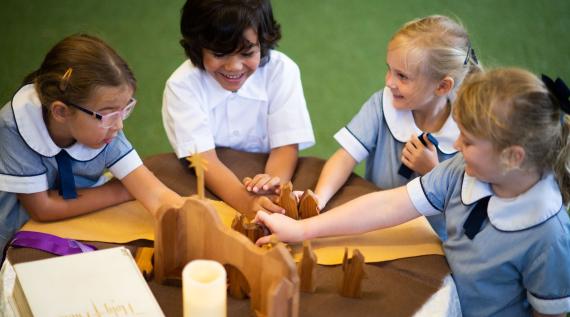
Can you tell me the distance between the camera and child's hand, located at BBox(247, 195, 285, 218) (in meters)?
1.28

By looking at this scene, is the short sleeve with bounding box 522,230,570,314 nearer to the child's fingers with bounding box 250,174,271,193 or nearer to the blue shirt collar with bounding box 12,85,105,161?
the child's fingers with bounding box 250,174,271,193

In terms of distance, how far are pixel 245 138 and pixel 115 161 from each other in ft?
1.41

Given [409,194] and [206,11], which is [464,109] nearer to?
[409,194]

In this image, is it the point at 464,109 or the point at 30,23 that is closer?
the point at 464,109

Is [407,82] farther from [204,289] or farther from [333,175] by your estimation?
[204,289]

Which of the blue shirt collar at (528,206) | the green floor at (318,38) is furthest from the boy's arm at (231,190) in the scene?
the green floor at (318,38)

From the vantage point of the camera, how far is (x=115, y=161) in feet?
4.55

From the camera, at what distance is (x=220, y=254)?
3.29 feet

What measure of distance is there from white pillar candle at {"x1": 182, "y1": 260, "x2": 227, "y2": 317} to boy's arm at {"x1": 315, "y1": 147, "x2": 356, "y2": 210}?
20.9 inches

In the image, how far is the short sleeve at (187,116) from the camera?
1553 mm

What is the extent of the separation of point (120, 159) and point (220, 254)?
19.2 inches

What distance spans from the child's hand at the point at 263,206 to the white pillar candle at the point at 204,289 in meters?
0.42

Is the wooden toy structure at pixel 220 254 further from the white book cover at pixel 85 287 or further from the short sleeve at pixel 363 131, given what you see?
the short sleeve at pixel 363 131

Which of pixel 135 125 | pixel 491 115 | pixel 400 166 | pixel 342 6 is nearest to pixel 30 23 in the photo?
pixel 135 125
